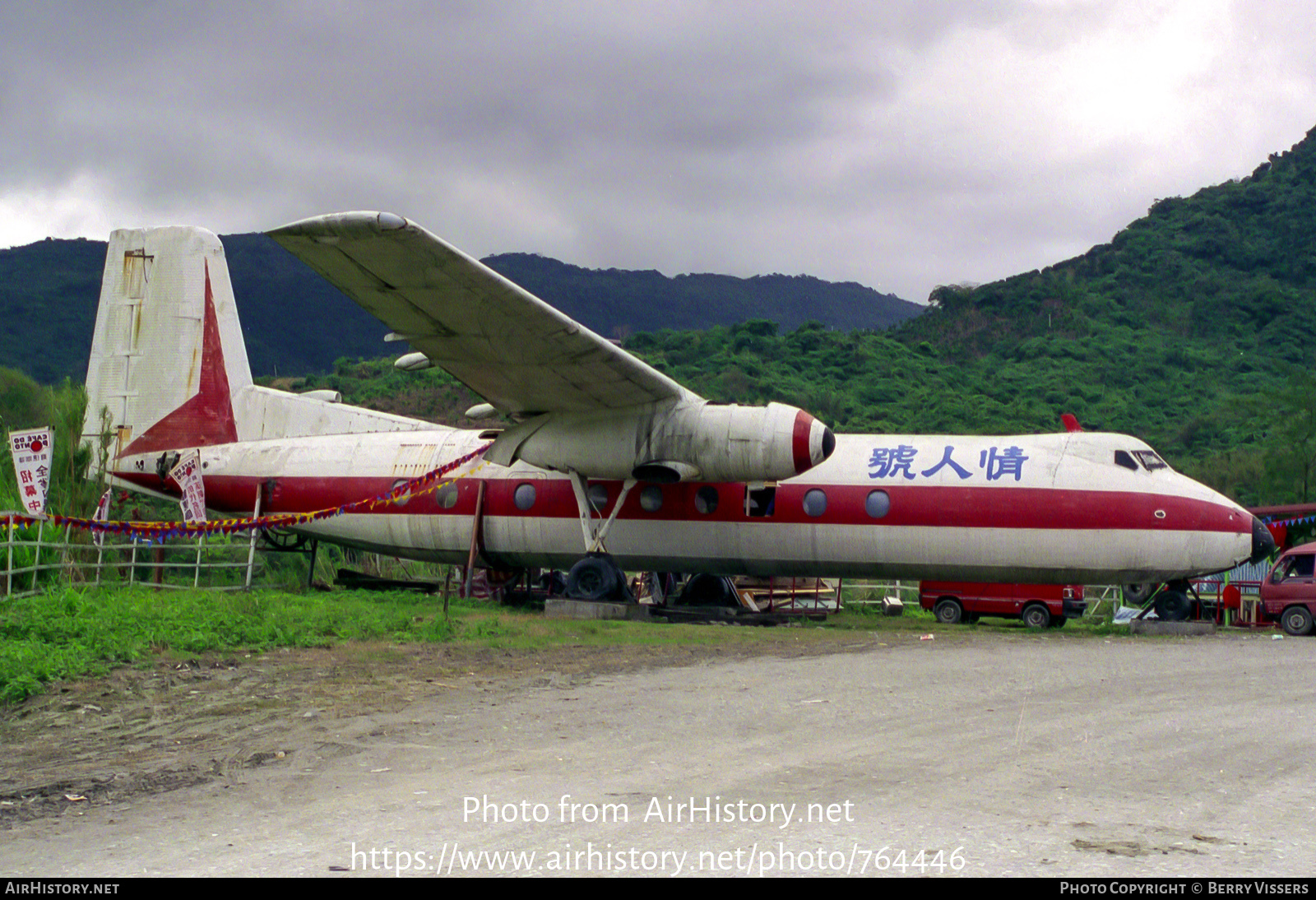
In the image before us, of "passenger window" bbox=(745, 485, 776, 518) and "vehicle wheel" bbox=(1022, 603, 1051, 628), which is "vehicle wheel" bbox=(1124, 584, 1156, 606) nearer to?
"vehicle wheel" bbox=(1022, 603, 1051, 628)

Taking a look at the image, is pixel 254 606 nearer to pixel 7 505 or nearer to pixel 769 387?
pixel 7 505

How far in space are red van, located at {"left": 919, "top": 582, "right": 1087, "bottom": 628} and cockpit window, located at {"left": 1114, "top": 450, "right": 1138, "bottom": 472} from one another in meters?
7.02

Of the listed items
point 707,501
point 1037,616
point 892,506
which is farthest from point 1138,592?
point 707,501

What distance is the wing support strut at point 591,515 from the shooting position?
1548 cm

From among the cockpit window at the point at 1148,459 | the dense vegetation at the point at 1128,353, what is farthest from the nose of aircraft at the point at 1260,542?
the dense vegetation at the point at 1128,353

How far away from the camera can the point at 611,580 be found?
15078 millimetres

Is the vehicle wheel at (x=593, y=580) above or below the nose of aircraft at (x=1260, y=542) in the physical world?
below

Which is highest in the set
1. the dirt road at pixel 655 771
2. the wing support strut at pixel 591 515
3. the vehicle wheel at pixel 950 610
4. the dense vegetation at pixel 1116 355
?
the dense vegetation at pixel 1116 355

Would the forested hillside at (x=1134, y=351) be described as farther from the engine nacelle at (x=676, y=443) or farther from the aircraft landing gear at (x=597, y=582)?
the aircraft landing gear at (x=597, y=582)

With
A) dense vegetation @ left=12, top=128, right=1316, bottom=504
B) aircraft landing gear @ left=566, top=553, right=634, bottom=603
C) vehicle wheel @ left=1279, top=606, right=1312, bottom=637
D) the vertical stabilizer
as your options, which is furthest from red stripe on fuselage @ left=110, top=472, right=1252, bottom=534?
dense vegetation @ left=12, top=128, right=1316, bottom=504

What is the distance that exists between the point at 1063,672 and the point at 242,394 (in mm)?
13850

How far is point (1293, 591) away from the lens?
1830cm

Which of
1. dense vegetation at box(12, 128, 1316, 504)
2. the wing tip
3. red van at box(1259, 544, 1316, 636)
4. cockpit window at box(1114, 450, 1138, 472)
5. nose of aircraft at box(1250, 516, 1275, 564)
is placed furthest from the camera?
dense vegetation at box(12, 128, 1316, 504)

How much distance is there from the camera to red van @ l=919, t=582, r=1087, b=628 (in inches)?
839
